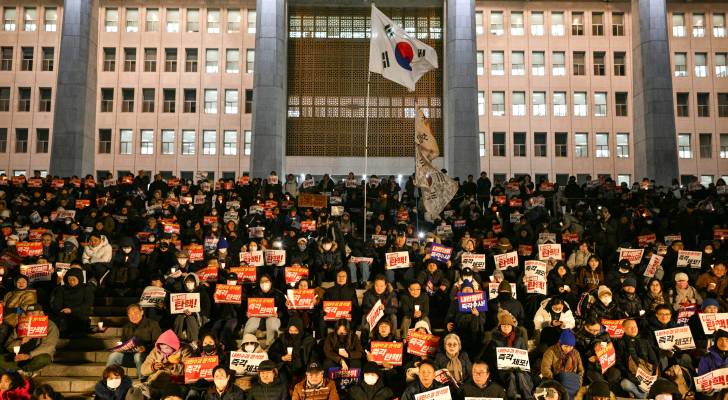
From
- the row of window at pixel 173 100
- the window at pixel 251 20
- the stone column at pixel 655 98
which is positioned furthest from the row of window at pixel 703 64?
the row of window at pixel 173 100

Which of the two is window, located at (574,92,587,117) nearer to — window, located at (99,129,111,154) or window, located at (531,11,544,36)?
window, located at (531,11,544,36)

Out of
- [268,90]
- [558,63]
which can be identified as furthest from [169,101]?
[558,63]

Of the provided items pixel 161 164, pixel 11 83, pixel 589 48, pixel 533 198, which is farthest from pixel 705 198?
pixel 11 83

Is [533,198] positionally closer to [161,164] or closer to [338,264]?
[338,264]

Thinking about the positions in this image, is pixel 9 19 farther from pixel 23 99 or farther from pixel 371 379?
pixel 371 379

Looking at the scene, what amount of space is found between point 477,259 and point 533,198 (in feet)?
23.0

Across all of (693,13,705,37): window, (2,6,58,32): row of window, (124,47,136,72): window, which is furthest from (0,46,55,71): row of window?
(693,13,705,37): window

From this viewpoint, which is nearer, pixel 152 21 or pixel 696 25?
pixel 152 21

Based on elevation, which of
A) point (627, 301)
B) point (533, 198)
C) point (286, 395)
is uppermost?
point (533, 198)

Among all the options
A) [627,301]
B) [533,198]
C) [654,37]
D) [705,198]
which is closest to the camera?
[627,301]

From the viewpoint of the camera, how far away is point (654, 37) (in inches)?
1300

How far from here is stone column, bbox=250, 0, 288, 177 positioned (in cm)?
3259

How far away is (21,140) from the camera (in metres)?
48.2

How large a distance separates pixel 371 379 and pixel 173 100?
39.2 metres
